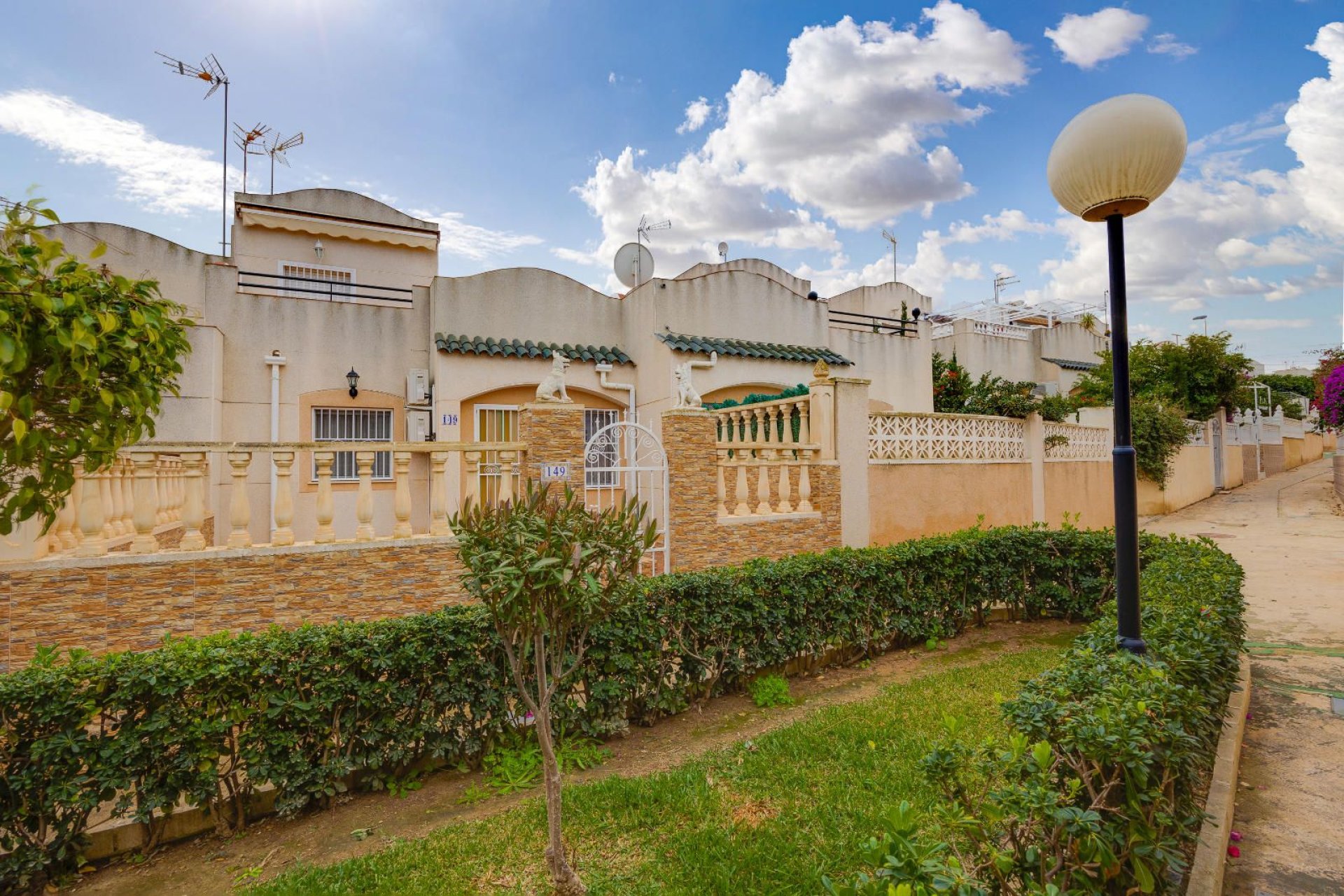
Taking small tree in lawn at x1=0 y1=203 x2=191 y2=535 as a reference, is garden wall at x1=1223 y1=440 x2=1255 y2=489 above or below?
below

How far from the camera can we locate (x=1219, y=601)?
405 centimetres

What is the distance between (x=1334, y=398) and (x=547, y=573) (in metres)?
20.6

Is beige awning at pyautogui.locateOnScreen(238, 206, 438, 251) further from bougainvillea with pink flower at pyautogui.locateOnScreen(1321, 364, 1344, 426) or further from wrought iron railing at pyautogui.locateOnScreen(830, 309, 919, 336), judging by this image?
bougainvillea with pink flower at pyautogui.locateOnScreen(1321, 364, 1344, 426)

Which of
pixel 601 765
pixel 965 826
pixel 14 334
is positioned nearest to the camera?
pixel 965 826

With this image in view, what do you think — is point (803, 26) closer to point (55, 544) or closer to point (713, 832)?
point (713, 832)

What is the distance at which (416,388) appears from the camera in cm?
1037

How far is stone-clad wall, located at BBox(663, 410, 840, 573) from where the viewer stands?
7.09 m

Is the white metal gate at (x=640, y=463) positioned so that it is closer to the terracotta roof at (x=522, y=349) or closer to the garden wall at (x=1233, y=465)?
the terracotta roof at (x=522, y=349)

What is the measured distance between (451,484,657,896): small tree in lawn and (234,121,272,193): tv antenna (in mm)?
14755

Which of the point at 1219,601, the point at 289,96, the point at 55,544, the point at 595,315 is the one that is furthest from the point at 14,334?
the point at 289,96

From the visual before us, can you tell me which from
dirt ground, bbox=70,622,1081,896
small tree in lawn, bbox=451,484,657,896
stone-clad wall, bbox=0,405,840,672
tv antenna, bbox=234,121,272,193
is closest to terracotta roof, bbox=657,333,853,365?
stone-clad wall, bbox=0,405,840,672

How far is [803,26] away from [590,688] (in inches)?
359

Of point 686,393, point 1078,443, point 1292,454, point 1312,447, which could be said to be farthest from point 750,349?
point 1312,447

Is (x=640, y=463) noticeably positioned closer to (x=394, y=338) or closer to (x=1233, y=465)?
(x=394, y=338)
